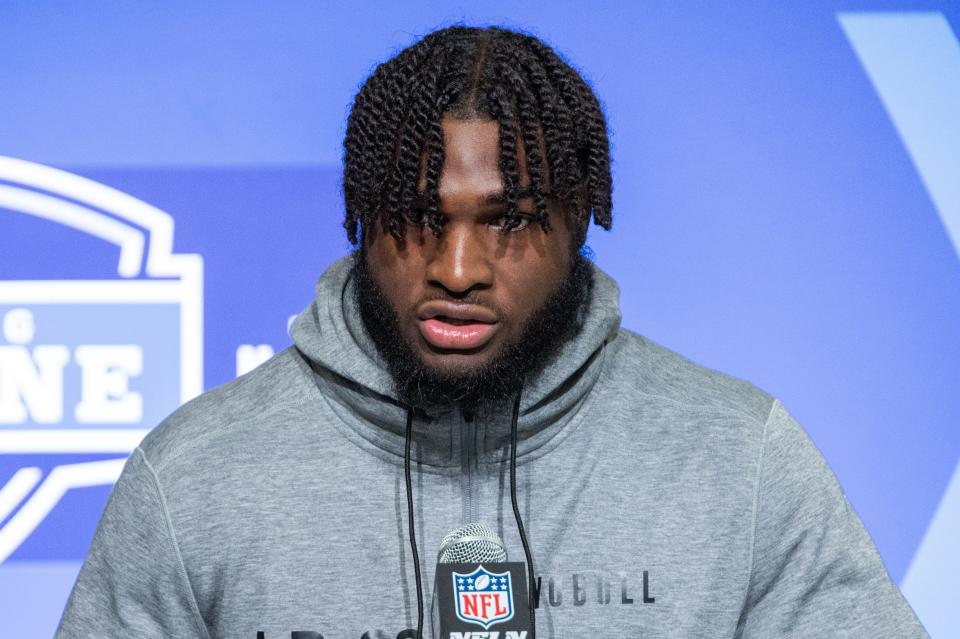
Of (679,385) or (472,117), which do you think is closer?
(472,117)

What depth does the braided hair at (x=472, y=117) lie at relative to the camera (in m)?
0.97

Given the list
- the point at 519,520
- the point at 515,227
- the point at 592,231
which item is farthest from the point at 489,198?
the point at 592,231

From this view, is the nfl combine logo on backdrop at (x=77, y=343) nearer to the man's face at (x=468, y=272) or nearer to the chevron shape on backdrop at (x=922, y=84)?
the man's face at (x=468, y=272)

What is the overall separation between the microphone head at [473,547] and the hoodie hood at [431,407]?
0.11m

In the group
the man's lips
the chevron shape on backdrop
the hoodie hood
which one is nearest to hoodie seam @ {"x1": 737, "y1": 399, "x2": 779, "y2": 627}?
the hoodie hood

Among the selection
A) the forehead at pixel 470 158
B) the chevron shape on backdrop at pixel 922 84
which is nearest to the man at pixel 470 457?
the forehead at pixel 470 158

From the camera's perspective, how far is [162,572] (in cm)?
101

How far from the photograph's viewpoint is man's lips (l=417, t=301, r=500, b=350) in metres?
0.97

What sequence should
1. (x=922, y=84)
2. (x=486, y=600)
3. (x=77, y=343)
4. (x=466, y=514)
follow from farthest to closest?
(x=922, y=84) < (x=77, y=343) < (x=466, y=514) < (x=486, y=600)

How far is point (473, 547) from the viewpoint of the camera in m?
0.94

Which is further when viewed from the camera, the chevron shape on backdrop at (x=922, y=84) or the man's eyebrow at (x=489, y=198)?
the chevron shape on backdrop at (x=922, y=84)

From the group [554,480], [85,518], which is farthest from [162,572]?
[85,518]

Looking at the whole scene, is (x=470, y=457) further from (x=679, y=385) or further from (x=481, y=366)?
(x=679, y=385)

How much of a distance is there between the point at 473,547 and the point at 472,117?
1.09 ft
